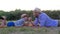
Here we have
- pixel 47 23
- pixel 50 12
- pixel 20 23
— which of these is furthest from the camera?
pixel 50 12

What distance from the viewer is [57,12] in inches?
1054

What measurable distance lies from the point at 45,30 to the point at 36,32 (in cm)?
24

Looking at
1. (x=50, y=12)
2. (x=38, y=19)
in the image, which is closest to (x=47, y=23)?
(x=38, y=19)

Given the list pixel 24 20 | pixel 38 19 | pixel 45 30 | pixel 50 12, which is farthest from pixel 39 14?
pixel 50 12

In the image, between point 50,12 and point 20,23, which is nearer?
point 20,23

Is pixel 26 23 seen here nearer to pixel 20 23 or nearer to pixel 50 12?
pixel 20 23

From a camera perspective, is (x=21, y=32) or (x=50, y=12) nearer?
(x=21, y=32)

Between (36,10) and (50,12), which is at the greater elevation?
(36,10)

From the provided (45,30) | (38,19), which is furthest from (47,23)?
(45,30)

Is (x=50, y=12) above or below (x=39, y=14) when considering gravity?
below

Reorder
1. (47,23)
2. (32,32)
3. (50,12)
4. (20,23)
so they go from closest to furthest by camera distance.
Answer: (32,32)
(47,23)
(20,23)
(50,12)

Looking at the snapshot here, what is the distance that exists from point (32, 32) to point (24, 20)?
2.53 meters

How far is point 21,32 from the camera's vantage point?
5.30m

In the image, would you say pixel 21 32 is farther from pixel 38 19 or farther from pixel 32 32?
pixel 38 19
